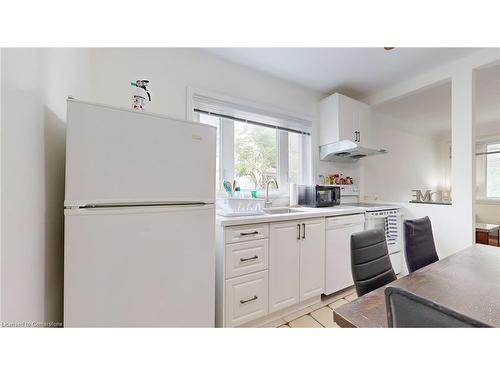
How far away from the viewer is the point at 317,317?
178 cm

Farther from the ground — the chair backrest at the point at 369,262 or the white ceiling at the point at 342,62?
the white ceiling at the point at 342,62

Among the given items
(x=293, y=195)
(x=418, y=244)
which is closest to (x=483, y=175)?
(x=293, y=195)

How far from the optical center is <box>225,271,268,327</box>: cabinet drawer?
4.73 ft

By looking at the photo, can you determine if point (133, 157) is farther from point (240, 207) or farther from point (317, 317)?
point (317, 317)

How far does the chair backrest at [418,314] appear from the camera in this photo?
1.12 feet

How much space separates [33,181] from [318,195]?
2.32m

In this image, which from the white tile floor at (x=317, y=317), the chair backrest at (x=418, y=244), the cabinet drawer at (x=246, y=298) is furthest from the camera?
the white tile floor at (x=317, y=317)

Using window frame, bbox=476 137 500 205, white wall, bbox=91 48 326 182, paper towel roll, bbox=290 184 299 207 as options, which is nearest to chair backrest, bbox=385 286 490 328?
white wall, bbox=91 48 326 182

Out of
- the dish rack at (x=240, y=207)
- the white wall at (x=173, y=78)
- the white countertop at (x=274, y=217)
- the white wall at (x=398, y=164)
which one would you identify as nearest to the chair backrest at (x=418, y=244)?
the white countertop at (x=274, y=217)

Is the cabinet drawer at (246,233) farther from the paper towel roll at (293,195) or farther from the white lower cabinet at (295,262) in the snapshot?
the paper towel roll at (293,195)

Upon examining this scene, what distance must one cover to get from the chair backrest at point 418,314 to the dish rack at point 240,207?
132 centimetres
